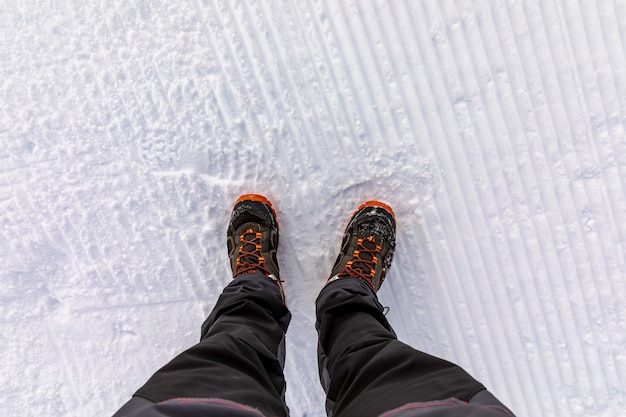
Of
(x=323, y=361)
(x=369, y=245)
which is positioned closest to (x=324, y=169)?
(x=369, y=245)

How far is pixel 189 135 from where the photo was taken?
1.31 metres

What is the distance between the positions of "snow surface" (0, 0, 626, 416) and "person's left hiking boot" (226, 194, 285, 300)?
0.05 meters

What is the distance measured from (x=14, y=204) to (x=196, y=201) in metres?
0.58

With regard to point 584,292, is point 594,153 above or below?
above

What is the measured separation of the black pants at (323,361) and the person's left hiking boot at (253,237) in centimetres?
6

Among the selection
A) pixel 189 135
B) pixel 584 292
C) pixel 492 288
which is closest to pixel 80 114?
pixel 189 135

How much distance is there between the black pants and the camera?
31.5 inches

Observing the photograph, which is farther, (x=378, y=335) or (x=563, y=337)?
(x=563, y=337)

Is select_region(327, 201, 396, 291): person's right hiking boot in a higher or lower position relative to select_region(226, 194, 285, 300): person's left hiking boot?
lower

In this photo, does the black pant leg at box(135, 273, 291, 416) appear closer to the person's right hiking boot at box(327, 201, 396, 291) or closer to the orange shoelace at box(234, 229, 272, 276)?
the orange shoelace at box(234, 229, 272, 276)

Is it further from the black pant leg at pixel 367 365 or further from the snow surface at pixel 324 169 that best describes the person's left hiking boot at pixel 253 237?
the black pant leg at pixel 367 365

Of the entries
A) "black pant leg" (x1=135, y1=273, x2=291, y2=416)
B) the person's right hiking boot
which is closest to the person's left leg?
"black pant leg" (x1=135, y1=273, x2=291, y2=416)

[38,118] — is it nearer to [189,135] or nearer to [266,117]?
[189,135]

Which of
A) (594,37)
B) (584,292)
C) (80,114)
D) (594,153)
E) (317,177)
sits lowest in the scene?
(584,292)
